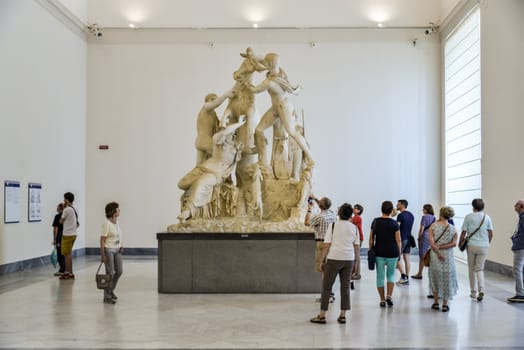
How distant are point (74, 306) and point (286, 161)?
495 centimetres

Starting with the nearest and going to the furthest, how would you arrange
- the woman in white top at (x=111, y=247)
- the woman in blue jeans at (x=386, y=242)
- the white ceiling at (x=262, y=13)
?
the woman in blue jeans at (x=386, y=242) < the woman in white top at (x=111, y=247) < the white ceiling at (x=262, y=13)

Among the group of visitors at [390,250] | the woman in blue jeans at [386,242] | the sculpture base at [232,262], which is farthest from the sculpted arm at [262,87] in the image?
the woman in blue jeans at [386,242]

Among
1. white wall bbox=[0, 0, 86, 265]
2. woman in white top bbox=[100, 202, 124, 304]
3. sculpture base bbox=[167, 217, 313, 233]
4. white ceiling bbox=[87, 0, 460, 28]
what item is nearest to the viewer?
woman in white top bbox=[100, 202, 124, 304]

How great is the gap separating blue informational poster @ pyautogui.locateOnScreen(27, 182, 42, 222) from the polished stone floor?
3.84 metres

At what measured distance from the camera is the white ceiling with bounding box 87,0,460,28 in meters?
17.9

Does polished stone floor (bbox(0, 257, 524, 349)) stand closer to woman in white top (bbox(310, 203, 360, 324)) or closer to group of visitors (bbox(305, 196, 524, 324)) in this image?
group of visitors (bbox(305, 196, 524, 324))

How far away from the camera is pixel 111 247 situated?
889 centimetres

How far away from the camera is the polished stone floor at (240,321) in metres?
6.38

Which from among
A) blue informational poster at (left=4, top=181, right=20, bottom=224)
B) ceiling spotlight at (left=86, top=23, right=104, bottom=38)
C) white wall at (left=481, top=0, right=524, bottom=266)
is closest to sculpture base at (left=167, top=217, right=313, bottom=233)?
blue informational poster at (left=4, top=181, right=20, bottom=224)

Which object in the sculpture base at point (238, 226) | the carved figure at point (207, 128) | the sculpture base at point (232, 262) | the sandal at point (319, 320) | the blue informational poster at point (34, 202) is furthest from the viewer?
the blue informational poster at point (34, 202)

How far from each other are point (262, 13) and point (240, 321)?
40.9 feet

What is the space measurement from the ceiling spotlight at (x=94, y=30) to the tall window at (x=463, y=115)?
34.0 feet

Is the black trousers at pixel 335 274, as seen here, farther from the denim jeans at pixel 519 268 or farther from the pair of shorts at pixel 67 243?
the pair of shorts at pixel 67 243

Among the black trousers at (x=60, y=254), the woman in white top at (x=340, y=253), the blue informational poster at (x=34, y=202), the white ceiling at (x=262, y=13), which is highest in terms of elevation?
the white ceiling at (x=262, y=13)
